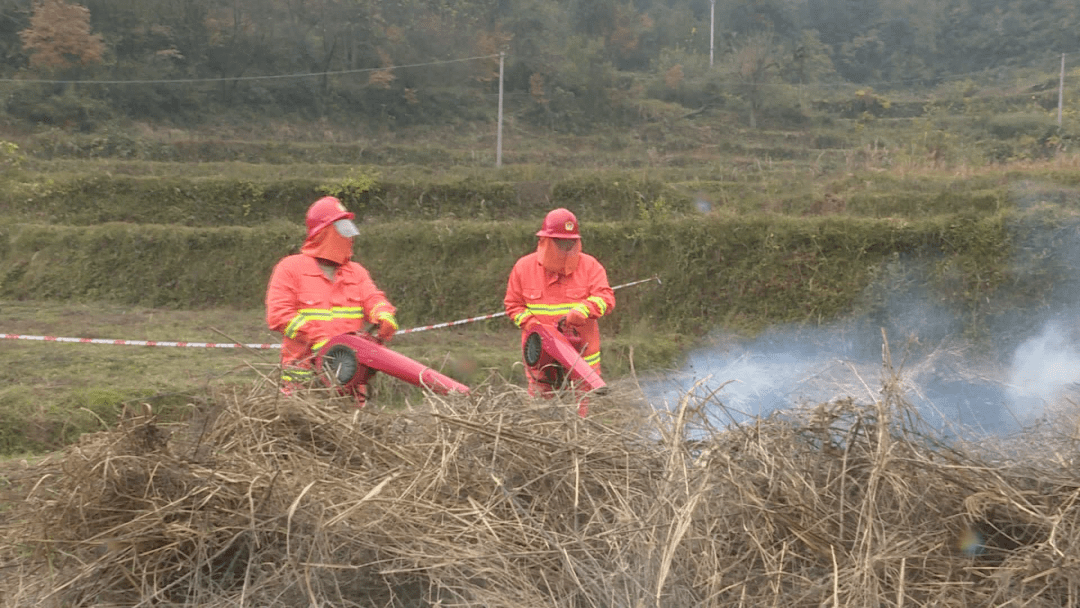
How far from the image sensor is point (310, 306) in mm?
5594

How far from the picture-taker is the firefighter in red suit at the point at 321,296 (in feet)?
18.2

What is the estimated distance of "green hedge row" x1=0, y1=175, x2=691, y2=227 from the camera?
57.2 ft

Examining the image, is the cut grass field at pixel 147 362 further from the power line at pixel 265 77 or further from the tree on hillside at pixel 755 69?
the tree on hillside at pixel 755 69

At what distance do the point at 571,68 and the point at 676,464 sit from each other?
120ft

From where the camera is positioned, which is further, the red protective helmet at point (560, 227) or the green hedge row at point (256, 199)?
the green hedge row at point (256, 199)

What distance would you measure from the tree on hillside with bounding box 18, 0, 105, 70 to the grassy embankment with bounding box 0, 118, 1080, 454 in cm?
1090

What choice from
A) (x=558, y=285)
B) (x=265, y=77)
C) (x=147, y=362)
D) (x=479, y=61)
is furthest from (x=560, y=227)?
(x=265, y=77)

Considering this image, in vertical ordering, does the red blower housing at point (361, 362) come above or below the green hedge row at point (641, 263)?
above

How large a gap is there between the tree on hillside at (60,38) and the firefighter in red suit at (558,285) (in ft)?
94.8

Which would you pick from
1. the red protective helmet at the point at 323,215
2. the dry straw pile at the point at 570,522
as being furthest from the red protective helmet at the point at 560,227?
the dry straw pile at the point at 570,522

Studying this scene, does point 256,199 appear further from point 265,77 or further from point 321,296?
point 265,77

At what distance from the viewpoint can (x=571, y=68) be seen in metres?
38.5

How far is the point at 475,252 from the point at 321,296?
8656 mm

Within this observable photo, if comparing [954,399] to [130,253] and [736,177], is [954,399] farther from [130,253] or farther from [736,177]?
[736,177]
